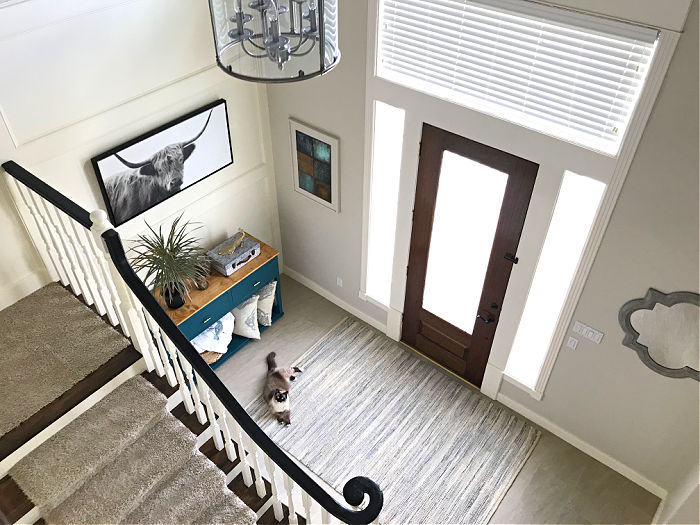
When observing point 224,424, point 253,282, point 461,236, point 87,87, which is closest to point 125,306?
point 224,424

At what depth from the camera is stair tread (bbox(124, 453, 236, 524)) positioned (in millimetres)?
2617

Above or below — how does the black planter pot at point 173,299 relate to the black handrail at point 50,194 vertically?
below

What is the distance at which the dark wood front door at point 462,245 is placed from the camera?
3.83m

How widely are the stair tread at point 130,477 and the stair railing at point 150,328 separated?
0.48 ft

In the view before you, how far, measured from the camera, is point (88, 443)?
274cm

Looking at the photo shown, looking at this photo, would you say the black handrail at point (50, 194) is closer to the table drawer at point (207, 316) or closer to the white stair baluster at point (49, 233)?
the white stair baluster at point (49, 233)

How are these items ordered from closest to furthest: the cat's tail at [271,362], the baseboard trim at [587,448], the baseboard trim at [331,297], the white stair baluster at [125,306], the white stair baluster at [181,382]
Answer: the white stair baluster at [125,306] → the white stair baluster at [181,382] → the baseboard trim at [587,448] → the cat's tail at [271,362] → the baseboard trim at [331,297]

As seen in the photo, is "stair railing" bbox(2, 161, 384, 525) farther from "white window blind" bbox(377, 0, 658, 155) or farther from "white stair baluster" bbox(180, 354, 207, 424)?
"white window blind" bbox(377, 0, 658, 155)

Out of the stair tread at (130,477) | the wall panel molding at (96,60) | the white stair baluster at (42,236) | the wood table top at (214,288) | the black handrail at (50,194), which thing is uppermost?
the wall panel molding at (96,60)

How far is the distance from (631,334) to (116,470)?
3039mm

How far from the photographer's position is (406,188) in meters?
4.33

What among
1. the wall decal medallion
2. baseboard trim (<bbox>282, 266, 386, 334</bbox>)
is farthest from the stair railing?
baseboard trim (<bbox>282, 266, 386, 334</bbox>)

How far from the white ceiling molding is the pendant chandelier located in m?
1.56

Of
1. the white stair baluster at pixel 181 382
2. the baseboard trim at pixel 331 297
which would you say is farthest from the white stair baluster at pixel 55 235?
the baseboard trim at pixel 331 297
